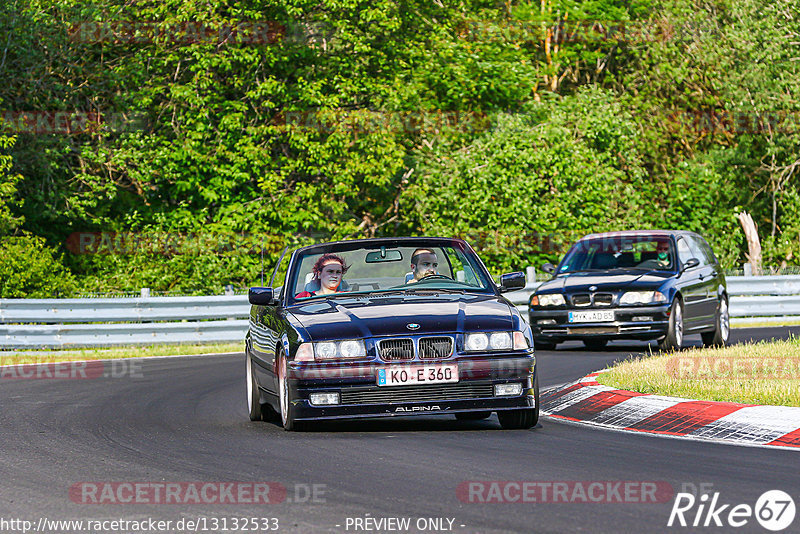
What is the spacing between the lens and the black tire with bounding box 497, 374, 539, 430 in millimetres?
9742

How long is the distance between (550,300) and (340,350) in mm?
9661

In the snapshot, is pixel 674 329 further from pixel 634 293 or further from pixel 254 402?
pixel 254 402

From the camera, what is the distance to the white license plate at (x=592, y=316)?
1809 centimetres

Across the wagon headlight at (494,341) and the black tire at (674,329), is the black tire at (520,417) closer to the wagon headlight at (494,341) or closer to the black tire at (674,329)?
the wagon headlight at (494,341)

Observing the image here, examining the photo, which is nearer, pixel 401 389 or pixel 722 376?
pixel 401 389

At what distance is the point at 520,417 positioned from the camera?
9.81 meters

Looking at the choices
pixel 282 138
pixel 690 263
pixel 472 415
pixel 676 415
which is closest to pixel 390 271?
pixel 472 415

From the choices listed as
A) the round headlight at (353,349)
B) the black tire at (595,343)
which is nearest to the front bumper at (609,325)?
the black tire at (595,343)

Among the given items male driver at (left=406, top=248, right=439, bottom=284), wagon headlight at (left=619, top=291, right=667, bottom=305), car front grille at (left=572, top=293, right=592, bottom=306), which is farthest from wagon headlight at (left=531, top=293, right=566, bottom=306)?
male driver at (left=406, top=248, right=439, bottom=284)

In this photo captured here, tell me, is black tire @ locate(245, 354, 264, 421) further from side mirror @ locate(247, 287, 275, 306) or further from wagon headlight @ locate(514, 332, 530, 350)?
wagon headlight @ locate(514, 332, 530, 350)

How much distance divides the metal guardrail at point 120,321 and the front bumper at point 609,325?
249 inches

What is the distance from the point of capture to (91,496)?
284 inches

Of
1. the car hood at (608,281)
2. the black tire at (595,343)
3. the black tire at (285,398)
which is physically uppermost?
the black tire at (285,398)

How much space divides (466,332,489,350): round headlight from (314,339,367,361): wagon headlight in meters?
0.73
